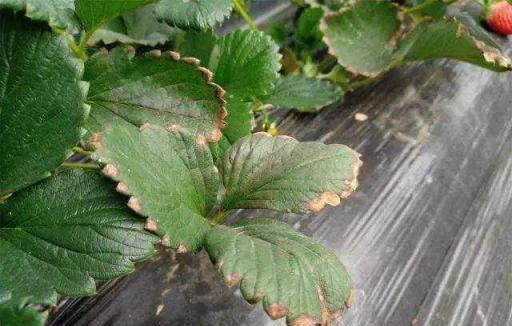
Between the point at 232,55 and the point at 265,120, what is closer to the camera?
the point at 232,55

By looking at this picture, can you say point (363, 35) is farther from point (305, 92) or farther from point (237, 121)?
point (237, 121)

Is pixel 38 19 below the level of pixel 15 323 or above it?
above

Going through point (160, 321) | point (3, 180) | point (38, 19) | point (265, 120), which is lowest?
point (160, 321)

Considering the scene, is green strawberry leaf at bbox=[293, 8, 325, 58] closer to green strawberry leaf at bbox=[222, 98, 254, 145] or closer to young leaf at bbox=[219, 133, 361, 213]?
green strawberry leaf at bbox=[222, 98, 254, 145]

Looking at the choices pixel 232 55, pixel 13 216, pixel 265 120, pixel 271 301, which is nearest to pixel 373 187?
pixel 265 120

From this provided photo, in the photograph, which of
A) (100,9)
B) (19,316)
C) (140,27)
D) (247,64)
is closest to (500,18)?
(247,64)

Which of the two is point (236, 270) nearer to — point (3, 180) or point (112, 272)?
point (112, 272)
